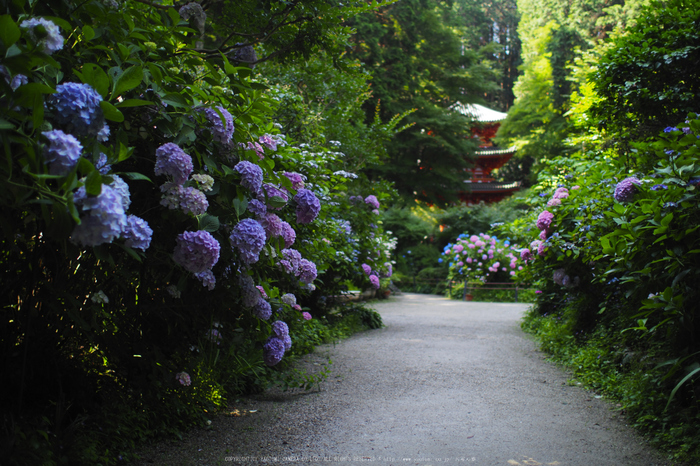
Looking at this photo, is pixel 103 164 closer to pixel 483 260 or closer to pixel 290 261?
pixel 290 261

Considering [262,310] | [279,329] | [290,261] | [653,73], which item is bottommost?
[279,329]

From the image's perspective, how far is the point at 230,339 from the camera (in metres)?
2.85

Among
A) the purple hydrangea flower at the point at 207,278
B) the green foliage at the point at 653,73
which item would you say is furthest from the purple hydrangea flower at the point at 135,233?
the green foliage at the point at 653,73

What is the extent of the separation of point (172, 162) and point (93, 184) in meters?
0.73

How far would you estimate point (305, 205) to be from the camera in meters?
2.67

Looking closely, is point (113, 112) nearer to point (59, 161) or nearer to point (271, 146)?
point (59, 161)

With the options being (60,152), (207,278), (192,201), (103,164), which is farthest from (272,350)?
(60,152)

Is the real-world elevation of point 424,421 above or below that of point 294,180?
below

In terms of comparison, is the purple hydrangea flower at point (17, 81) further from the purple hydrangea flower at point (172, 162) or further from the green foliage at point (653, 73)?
the green foliage at point (653, 73)

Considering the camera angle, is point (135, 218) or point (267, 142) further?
point (267, 142)

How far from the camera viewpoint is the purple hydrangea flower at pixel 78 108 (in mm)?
1418

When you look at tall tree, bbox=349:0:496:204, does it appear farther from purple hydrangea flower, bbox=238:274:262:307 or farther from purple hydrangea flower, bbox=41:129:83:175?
purple hydrangea flower, bbox=41:129:83:175

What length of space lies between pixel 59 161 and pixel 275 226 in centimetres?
118

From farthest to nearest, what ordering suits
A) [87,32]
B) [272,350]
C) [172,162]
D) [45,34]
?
[272,350] < [172,162] < [87,32] < [45,34]
